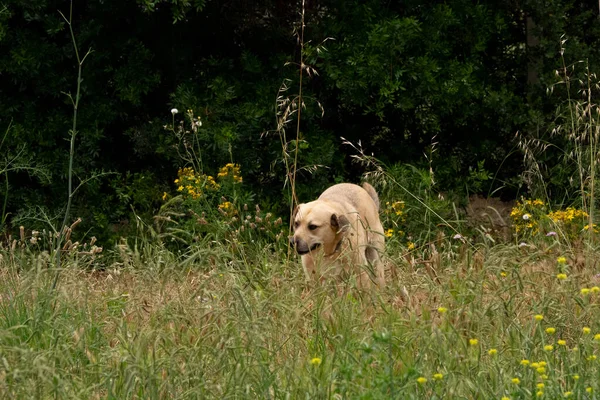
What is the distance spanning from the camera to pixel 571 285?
5.11 meters

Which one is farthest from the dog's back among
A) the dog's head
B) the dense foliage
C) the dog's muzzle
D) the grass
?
the dense foliage

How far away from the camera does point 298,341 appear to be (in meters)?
4.75

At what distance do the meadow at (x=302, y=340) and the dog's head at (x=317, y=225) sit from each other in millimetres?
752

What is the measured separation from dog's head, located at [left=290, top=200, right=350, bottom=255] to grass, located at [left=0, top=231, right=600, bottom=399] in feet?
2.79

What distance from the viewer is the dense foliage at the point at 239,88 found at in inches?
372

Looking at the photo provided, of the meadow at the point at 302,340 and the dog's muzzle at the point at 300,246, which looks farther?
the dog's muzzle at the point at 300,246

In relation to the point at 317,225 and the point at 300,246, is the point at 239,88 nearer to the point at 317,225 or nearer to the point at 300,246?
the point at 317,225

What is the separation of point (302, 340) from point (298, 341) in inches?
4.6

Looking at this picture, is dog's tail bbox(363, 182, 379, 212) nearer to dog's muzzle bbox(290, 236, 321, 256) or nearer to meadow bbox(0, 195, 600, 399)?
dog's muzzle bbox(290, 236, 321, 256)

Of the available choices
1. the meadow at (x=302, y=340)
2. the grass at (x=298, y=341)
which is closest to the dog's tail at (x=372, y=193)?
the meadow at (x=302, y=340)

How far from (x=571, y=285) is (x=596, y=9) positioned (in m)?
6.43

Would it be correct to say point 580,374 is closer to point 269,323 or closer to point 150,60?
point 269,323

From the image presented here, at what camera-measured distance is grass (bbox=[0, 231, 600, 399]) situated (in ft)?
12.6

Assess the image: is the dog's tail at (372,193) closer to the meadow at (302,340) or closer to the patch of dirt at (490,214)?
the patch of dirt at (490,214)
